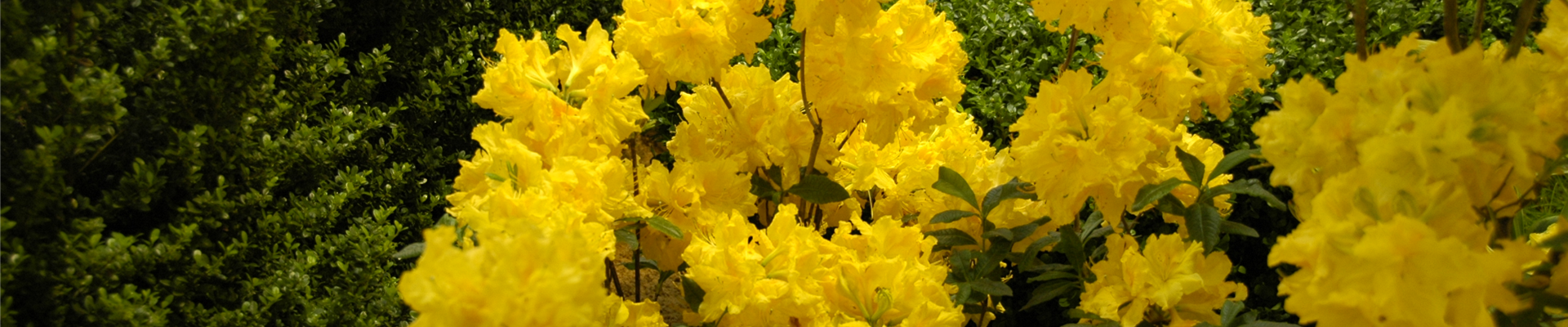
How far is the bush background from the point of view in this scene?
1259 mm

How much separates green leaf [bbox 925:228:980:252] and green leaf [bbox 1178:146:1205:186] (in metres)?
0.40

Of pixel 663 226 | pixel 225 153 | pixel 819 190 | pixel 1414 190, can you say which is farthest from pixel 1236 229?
pixel 225 153

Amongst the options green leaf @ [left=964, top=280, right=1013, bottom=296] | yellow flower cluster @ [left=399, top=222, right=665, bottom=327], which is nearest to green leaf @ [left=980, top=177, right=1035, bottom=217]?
green leaf @ [left=964, top=280, right=1013, bottom=296]

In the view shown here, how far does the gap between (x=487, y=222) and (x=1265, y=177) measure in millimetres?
2302

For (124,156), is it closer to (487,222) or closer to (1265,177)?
(487,222)

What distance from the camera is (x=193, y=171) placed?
4.70ft

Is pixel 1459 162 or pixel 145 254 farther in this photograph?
pixel 145 254

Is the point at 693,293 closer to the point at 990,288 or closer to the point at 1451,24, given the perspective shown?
the point at 990,288

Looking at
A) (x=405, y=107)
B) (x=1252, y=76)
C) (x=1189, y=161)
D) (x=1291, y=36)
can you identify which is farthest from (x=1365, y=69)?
(x=1291, y=36)

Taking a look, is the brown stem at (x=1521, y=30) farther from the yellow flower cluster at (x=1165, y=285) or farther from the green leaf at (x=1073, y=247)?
the green leaf at (x=1073, y=247)

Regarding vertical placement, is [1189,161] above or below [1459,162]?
below

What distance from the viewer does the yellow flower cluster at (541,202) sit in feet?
2.80

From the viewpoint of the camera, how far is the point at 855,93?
5.19ft

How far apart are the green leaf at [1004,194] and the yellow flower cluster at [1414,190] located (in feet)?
2.17
